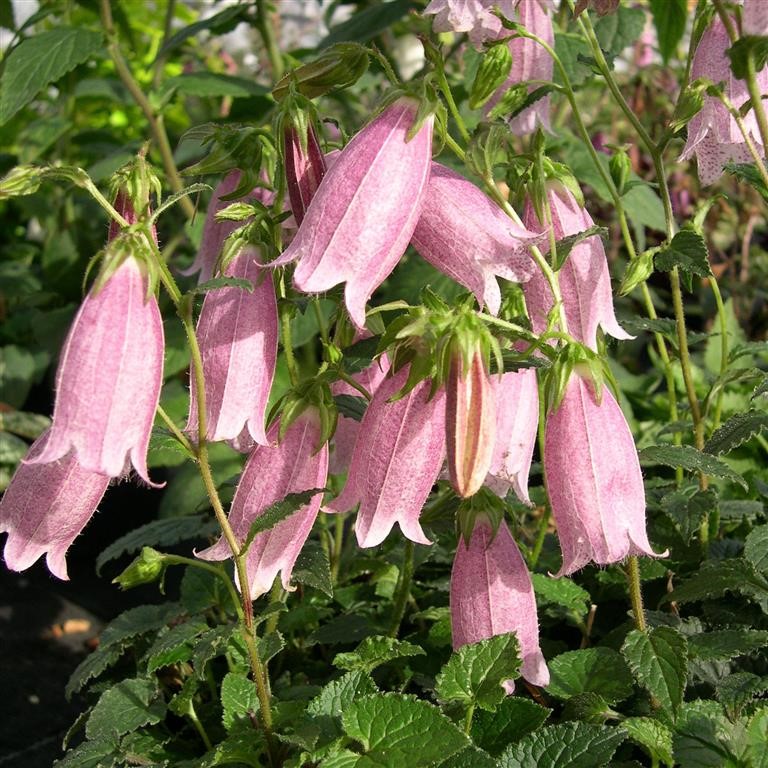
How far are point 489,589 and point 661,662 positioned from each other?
0.20 m

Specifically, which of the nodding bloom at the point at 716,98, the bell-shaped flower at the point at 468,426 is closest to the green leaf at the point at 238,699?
the bell-shaped flower at the point at 468,426

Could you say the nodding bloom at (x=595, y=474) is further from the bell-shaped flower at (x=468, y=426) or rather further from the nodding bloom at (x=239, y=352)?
the nodding bloom at (x=239, y=352)

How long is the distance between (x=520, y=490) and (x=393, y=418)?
0.22 metres

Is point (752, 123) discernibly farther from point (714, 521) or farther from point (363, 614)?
point (363, 614)

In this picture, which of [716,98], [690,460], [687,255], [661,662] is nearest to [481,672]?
[661,662]

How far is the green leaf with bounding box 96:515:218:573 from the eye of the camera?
152cm

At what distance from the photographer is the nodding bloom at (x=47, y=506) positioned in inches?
42.0

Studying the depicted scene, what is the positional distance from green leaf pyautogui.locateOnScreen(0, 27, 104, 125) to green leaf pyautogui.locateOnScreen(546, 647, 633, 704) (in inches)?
59.9

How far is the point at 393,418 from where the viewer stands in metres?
1.02

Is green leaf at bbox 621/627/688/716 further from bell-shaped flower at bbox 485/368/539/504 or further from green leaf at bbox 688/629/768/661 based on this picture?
bell-shaped flower at bbox 485/368/539/504

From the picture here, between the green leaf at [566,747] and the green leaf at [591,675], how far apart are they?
15cm

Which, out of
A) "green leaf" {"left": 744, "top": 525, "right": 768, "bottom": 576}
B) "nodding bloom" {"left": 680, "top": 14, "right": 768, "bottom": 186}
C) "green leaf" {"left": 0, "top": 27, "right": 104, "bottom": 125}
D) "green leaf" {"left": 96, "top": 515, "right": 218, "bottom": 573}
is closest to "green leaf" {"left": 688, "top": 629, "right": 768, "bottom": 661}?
"green leaf" {"left": 744, "top": 525, "right": 768, "bottom": 576}

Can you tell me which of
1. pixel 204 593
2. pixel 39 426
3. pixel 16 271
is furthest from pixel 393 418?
pixel 16 271

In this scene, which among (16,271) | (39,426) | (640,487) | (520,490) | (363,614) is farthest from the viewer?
(16,271)
